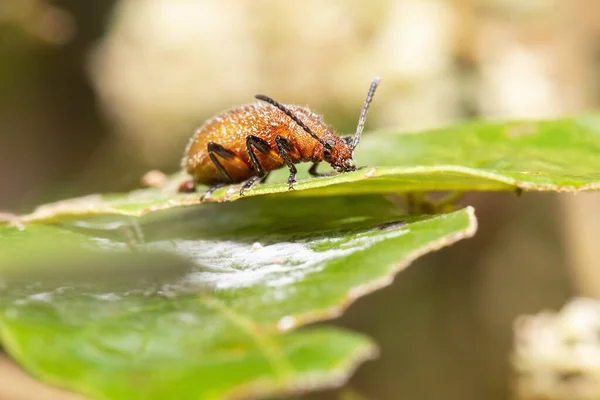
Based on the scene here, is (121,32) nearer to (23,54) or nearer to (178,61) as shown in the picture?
(178,61)

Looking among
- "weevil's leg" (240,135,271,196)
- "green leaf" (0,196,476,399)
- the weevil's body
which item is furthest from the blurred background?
"green leaf" (0,196,476,399)

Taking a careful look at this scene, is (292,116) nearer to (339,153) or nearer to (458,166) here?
(339,153)

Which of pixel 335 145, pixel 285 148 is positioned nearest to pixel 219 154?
pixel 285 148

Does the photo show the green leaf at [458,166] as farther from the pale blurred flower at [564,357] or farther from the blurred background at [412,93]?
the blurred background at [412,93]

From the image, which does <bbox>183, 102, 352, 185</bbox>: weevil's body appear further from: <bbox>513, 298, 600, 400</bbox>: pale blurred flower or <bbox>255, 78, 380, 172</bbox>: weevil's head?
<bbox>513, 298, 600, 400</bbox>: pale blurred flower

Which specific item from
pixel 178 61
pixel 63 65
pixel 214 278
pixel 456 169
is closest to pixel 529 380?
pixel 456 169

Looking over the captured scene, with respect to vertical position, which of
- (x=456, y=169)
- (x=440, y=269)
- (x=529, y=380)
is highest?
(x=456, y=169)
